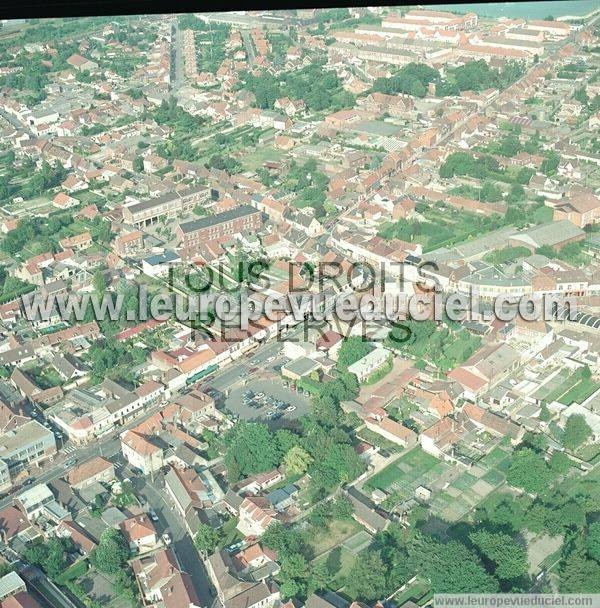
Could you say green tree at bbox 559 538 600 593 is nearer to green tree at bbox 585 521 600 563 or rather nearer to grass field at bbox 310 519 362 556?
green tree at bbox 585 521 600 563

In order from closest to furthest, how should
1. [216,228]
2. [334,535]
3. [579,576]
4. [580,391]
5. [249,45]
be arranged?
[579,576]
[334,535]
[580,391]
[216,228]
[249,45]

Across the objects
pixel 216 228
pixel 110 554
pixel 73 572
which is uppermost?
pixel 216 228

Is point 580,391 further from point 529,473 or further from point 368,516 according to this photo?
point 368,516

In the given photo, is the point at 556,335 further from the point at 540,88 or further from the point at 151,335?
the point at 540,88

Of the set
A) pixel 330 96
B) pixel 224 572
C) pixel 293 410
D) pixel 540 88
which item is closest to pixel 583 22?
pixel 540 88

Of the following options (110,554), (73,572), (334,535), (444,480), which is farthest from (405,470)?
(73,572)

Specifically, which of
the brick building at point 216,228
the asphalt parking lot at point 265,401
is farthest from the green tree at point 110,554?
the brick building at point 216,228
